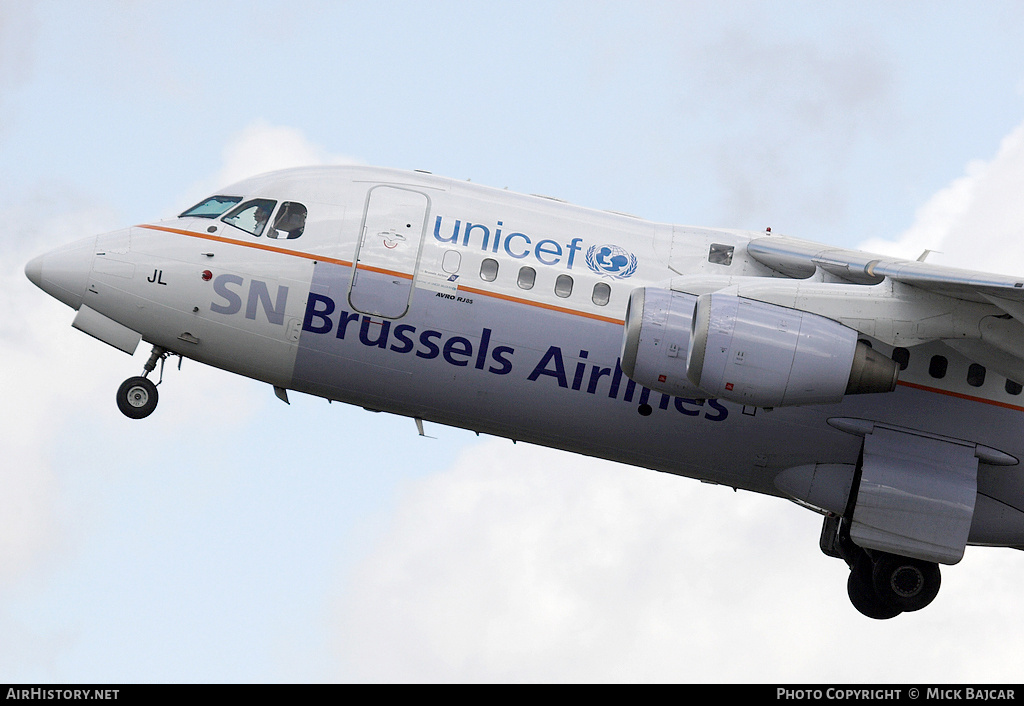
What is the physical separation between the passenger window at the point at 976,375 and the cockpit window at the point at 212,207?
26.0ft

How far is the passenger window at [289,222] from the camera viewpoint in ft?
47.4

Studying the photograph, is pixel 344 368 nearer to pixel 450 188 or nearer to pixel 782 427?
pixel 450 188

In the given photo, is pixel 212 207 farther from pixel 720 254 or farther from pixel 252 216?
pixel 720 254

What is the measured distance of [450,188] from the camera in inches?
582

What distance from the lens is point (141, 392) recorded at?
15008 mm

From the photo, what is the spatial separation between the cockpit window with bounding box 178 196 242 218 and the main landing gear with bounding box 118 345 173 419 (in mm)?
1504

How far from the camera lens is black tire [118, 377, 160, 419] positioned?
49.1 feet

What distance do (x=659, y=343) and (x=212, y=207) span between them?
515 cm

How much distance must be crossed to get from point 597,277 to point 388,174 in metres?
2.57

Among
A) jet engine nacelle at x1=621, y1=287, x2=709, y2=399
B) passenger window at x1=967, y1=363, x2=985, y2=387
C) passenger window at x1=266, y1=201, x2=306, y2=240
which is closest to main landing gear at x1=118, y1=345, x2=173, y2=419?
passenger window at x1=266, y1=201, x2=306, y2=240

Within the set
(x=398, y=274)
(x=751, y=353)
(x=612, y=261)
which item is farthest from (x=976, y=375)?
(x=398, y=274)

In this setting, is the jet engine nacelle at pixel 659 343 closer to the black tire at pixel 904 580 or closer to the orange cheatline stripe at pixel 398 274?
the orange cheatline stripe at pixel 398 274

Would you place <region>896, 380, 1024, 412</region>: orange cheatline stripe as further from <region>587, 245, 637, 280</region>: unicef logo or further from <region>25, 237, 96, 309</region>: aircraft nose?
<region>25, 237, 96, 309</region>: aircraft nose


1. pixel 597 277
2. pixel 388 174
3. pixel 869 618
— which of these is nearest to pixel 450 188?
pixel 388 174
